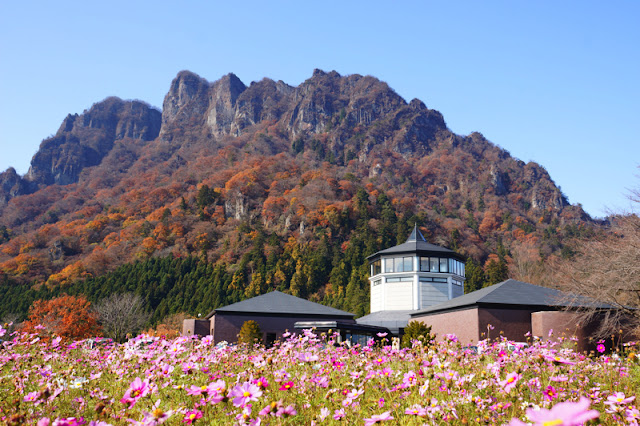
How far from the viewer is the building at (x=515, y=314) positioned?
Answer: 2416cm

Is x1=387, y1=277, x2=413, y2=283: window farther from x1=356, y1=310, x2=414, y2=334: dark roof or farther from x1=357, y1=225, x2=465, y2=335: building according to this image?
x1=356, y1=310, x2=414, y2=334: dark roof

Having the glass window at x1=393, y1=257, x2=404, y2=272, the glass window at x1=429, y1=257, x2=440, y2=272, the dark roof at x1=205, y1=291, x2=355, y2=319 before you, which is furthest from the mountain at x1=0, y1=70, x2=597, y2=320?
the dark roof at x1=205, y1=291, x2=355, y2=319

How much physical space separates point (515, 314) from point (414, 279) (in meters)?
10.9

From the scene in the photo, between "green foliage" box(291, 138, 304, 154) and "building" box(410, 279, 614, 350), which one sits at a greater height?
"green foliage" box(291, 138, 304, 154)

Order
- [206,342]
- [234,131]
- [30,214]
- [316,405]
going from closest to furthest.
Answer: [316,405], [206,342], [30,214], [234,131]

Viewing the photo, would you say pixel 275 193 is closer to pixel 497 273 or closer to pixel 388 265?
pixel 497 273

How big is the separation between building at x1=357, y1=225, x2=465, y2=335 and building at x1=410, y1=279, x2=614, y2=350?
22.9 ft

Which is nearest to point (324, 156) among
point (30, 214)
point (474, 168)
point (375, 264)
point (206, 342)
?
point (474, 168)

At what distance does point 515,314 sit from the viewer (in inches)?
1043

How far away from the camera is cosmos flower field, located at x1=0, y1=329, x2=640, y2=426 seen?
10.9ft

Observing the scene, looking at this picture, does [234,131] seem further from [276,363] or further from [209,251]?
[276,363]

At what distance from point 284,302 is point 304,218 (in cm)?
3728

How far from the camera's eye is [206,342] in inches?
262

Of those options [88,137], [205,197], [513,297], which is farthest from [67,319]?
[88,137]
